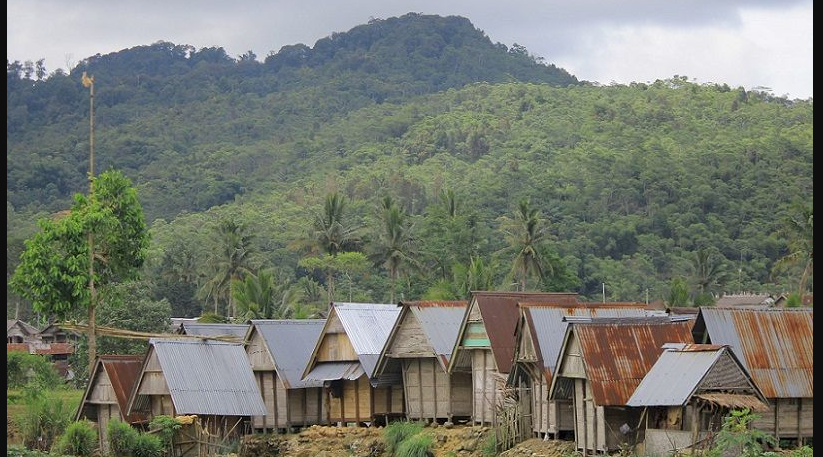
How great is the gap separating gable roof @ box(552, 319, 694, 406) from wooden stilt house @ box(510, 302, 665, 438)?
2.27 meters

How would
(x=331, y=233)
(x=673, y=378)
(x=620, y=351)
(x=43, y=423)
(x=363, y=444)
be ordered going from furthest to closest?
(x=331, y=233) → (x=43, y=423) → (x=363, y=444) → (x=620, y=351) → (x=673, y=378)

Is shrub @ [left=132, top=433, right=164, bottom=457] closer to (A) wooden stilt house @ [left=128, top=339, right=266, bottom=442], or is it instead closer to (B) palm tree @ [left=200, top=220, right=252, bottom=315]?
(A) wooden stilt house @ [left=128, top=339, right=266, bottom=442]

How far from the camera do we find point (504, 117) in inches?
7554

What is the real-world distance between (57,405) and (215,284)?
42.6 m

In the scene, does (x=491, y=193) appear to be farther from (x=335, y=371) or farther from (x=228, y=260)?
(x=335, y=371)

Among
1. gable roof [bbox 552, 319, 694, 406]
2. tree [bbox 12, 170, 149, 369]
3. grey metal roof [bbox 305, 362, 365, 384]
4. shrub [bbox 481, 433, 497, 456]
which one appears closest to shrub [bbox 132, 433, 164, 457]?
grey metal roof [bbox 305, 362, 365, 384]

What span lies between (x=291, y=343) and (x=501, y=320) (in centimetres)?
910

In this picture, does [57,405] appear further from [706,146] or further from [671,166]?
[706,146]

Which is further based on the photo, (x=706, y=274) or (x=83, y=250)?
(x=706, y=274)

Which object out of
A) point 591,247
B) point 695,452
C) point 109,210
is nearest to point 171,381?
point 109,210

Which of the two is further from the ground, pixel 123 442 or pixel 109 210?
pixel 109 210

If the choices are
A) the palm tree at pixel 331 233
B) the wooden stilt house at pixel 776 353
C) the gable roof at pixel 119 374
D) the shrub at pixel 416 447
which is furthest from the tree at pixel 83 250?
the palm tree at pixel 331 233

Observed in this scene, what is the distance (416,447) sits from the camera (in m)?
36.4

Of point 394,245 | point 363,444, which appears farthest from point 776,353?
point 394,245
